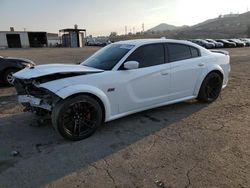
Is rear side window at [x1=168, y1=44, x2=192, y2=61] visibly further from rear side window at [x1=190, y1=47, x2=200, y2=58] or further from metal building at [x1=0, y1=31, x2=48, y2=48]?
metal building at [x1=0, y1=31, x2=48, y2=48]

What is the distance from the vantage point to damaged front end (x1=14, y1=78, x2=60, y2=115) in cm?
427

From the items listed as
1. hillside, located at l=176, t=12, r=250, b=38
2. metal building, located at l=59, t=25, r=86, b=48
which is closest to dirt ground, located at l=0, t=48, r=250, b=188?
metal building, located at l=59, t=25, r=86, b=48

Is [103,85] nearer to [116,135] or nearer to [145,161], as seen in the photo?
[116,135]

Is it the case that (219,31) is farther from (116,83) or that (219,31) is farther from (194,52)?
(116,83)

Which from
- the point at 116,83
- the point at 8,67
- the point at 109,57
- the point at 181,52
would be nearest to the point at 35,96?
the point at 116,83

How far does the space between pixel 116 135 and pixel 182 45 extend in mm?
2609

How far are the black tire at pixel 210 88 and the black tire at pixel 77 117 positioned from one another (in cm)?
279

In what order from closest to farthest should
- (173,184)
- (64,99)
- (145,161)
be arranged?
(173,184) < (145,161) < (64,99)

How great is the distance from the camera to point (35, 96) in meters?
4.49

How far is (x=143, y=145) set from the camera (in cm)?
411

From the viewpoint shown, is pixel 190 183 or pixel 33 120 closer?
pixel 190 183

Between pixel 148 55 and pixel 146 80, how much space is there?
0.56 meters

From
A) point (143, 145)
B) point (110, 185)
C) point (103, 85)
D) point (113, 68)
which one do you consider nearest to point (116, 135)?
point (143, 145)

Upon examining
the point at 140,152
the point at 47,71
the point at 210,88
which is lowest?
the point at 140,152
